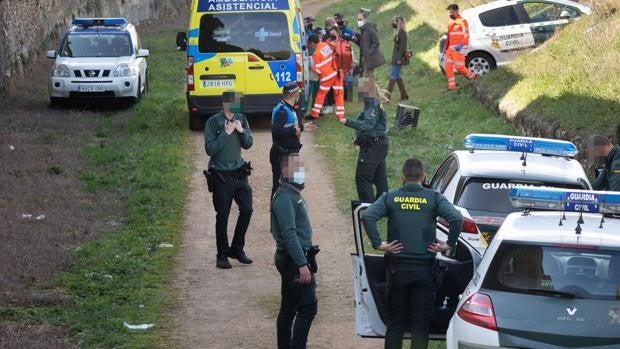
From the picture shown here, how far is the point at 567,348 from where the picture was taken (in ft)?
24.7

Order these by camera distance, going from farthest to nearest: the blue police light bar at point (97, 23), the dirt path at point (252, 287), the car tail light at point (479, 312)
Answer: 1. the blue police light bar at point (97, 23)
2. the dirt path at point (252, 287)
3. the car tail light at point (479, 312)

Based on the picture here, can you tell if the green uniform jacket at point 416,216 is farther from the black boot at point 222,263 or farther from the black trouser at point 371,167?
the black trouser at point 371,167

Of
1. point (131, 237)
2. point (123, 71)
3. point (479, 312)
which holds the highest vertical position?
point (479, 312)

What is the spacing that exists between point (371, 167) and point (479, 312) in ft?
19.2

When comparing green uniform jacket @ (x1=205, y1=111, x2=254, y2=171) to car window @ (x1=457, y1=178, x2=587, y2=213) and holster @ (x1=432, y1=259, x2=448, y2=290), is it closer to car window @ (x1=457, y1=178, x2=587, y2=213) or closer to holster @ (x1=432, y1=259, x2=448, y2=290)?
car window @ (x1=457, y1=178, x2=587, y2=213)

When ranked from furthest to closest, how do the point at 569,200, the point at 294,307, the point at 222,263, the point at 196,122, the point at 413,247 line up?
the point at 196,122 → the point at 222,263 → the point at 294,307 → the point at 413,247 → the point at 569,200

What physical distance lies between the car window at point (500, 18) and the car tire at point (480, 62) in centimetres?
64

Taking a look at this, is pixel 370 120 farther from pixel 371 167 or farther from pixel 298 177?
pixel 298 177

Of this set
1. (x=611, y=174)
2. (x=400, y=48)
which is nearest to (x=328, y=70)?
(x=400, y=48)

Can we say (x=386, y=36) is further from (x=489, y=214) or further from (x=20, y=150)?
(x=489, y=214)

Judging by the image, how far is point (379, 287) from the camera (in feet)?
29.9

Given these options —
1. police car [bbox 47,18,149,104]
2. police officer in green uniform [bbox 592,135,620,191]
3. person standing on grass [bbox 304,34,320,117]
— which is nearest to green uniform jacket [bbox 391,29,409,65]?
person standing on grass [bbox 304,34,320,117]

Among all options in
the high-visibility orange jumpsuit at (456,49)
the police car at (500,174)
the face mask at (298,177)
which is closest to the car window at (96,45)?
the high-visibility orange jumpsuit at (456,49)

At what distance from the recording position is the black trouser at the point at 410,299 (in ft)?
28.3
